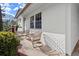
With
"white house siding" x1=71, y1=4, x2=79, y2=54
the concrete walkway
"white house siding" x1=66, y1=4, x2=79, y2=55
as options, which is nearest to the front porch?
the concrete walkway

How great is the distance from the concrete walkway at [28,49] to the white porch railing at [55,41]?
1.00 ft

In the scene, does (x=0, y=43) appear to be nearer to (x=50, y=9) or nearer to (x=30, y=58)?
(x=30, y=58)

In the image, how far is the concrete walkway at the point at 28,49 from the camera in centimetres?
524

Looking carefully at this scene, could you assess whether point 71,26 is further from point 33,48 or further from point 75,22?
point 33,48

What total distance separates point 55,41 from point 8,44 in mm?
1169

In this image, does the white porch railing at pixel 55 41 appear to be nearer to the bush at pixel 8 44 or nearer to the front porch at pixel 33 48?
the front porch at pixel 33 48

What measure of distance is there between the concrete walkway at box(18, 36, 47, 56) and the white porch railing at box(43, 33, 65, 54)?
0.30 m

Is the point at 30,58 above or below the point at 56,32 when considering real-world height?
below

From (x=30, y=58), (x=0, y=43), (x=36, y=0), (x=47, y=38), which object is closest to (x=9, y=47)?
(x=0, y=43)

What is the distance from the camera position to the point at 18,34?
5277 mm

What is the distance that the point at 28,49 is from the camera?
527cm

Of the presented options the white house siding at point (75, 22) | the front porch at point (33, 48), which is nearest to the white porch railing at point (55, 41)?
the front porch at point (33, 48)

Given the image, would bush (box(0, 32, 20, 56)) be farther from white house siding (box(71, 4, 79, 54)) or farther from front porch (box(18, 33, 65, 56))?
white house siding (box(71, 4, 79, 54))

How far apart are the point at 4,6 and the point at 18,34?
0.78 metres
